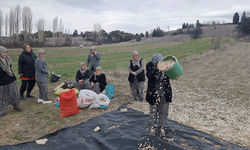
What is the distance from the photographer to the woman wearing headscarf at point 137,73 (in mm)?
5086

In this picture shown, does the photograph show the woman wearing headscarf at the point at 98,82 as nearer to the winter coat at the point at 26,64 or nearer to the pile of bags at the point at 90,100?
the pile of bags at the point at 90,100

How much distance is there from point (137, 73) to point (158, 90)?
2075mm

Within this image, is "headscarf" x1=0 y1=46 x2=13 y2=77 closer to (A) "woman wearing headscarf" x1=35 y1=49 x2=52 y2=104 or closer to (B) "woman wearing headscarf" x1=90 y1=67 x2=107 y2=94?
(A) "woman wearing headscarf" x1=35 y1=49 x2=52 y2=104

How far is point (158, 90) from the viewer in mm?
3070

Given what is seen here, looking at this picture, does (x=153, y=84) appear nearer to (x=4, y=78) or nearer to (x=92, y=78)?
(x=92, y=78)

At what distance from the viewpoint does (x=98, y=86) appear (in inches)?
220

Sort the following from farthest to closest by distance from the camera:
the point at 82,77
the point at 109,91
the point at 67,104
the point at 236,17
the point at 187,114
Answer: the point at 236,17
the point at 82,77
the point at 109,91
the point at 187,114
the point at 67,104

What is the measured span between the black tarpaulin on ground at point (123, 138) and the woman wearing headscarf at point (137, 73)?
1621 mm

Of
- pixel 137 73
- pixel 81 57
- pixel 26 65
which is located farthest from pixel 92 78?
pixel 81 57

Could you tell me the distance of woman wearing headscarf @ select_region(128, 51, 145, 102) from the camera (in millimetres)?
5086

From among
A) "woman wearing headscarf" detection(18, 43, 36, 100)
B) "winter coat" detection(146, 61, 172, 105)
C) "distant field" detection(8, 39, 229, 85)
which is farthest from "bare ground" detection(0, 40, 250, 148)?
"distant field" detection(8, 39, 229, 85)

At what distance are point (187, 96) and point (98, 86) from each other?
3173mm

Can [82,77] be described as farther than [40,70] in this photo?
Yes

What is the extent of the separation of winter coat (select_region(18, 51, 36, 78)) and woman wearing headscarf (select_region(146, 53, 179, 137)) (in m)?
3.77
